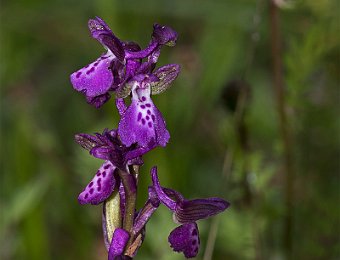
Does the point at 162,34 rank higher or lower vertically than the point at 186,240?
higher

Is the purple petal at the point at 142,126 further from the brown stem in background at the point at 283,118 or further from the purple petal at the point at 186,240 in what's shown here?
the brown stem in background at the point at 283,118

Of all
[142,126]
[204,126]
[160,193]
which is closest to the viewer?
[142,126]

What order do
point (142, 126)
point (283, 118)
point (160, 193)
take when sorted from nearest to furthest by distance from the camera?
point (142, 126), point (160, 193), point (283, 118)

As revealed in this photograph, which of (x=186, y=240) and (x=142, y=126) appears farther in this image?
(x=186, y=240)

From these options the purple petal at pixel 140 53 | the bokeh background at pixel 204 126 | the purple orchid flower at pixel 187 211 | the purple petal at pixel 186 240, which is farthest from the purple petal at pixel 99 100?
the bokeh background at pixel 204 126

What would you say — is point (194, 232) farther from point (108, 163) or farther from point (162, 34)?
point (162, 34)

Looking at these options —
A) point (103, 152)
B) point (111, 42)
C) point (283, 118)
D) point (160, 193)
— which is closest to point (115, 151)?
point (103, 152)

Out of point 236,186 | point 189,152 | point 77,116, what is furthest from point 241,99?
point 77,116
